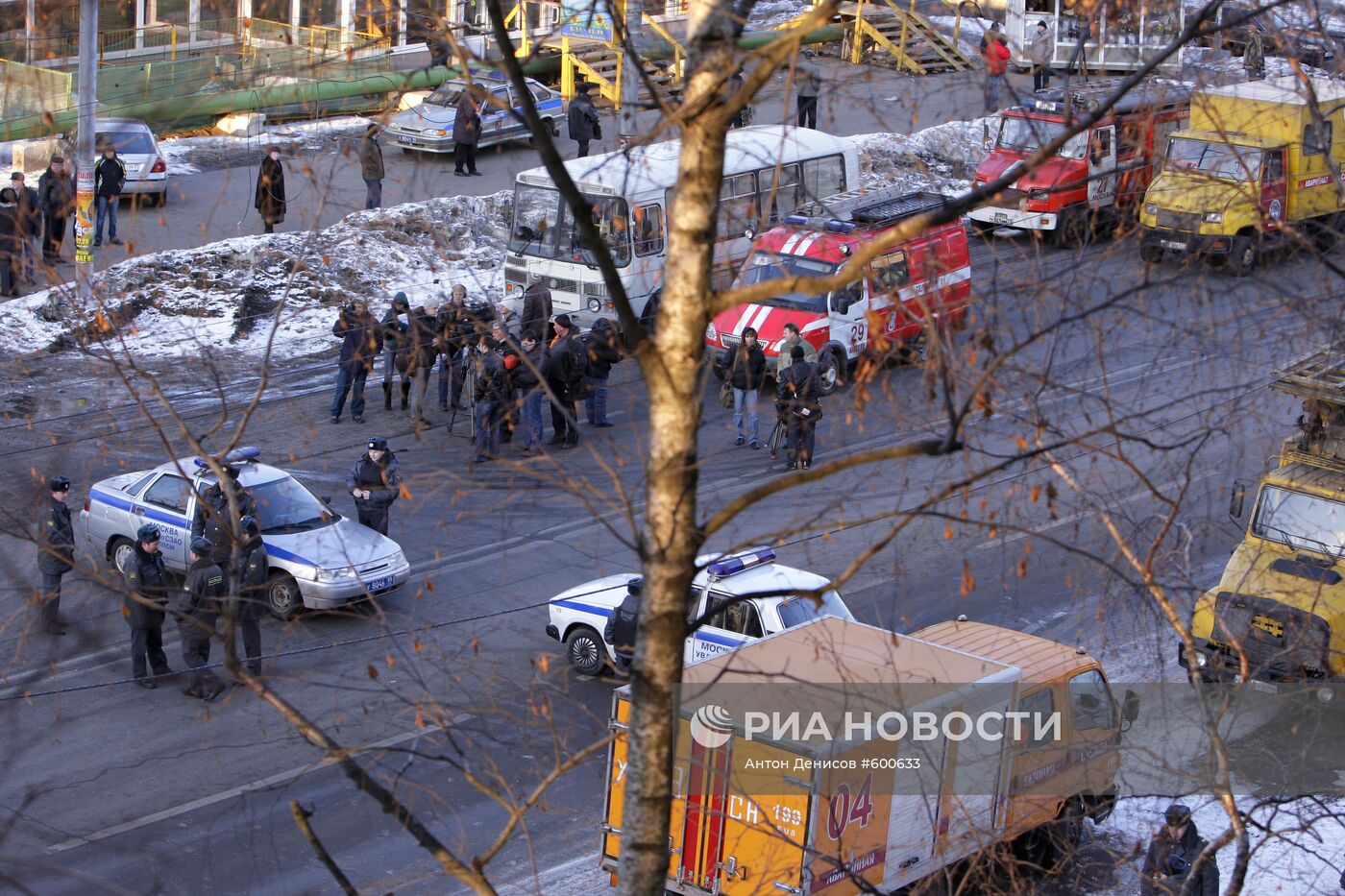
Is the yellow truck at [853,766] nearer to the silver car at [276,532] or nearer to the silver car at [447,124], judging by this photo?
the silver car at [276,532]

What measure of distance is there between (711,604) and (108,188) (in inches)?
650

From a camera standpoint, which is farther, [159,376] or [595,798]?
[159,376]

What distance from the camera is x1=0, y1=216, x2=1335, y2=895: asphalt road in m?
6.53

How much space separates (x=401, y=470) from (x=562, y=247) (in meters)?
5.61

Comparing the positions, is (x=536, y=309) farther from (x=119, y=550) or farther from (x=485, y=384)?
(x=119, y=550)

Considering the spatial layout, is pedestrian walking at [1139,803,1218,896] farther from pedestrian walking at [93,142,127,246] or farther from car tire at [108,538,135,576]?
pedestrian walking at [93,142,127,246]

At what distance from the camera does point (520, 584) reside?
1727 cm

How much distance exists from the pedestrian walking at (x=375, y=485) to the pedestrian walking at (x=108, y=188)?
1058 centimetres

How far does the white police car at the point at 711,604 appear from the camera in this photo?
14070 mm

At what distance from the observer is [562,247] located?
24.0 m

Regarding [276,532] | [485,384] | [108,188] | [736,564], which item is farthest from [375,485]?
[108,188]

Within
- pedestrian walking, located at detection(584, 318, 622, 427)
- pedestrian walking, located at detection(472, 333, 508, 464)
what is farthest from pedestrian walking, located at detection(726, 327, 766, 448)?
pedestrian walking, located at detection(472, 333, 508, 464)

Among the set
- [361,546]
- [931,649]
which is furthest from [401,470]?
[931,649]

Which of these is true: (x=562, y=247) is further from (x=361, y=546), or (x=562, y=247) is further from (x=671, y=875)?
(x=671, y=875)
